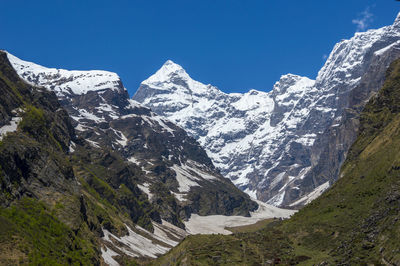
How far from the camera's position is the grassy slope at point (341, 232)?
114000 millimetres

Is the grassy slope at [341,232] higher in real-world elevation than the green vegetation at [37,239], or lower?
higher

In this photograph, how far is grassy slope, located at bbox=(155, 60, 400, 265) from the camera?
114 metres

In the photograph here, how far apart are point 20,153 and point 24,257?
2103 inches

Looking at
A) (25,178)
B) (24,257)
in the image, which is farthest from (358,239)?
(25,178)

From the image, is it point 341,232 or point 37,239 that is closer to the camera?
point 341,232

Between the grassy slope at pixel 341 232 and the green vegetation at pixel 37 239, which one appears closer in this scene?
the grassy slope at pixel 341 232

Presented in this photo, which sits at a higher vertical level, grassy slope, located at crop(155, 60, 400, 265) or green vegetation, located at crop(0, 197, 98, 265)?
grassy slope, located at crop(155, 60, 400, 265)

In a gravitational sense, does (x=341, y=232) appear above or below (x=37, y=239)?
above

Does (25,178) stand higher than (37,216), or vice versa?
(25,178)

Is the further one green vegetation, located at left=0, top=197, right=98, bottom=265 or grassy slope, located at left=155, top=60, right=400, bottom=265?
green vegetation, located at left=0, top=197, right=98, bottom=265

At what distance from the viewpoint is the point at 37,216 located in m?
158

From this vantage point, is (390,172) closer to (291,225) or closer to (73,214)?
(291,225)

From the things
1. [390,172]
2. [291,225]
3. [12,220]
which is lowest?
[12,220]

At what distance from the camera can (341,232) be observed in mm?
139125
